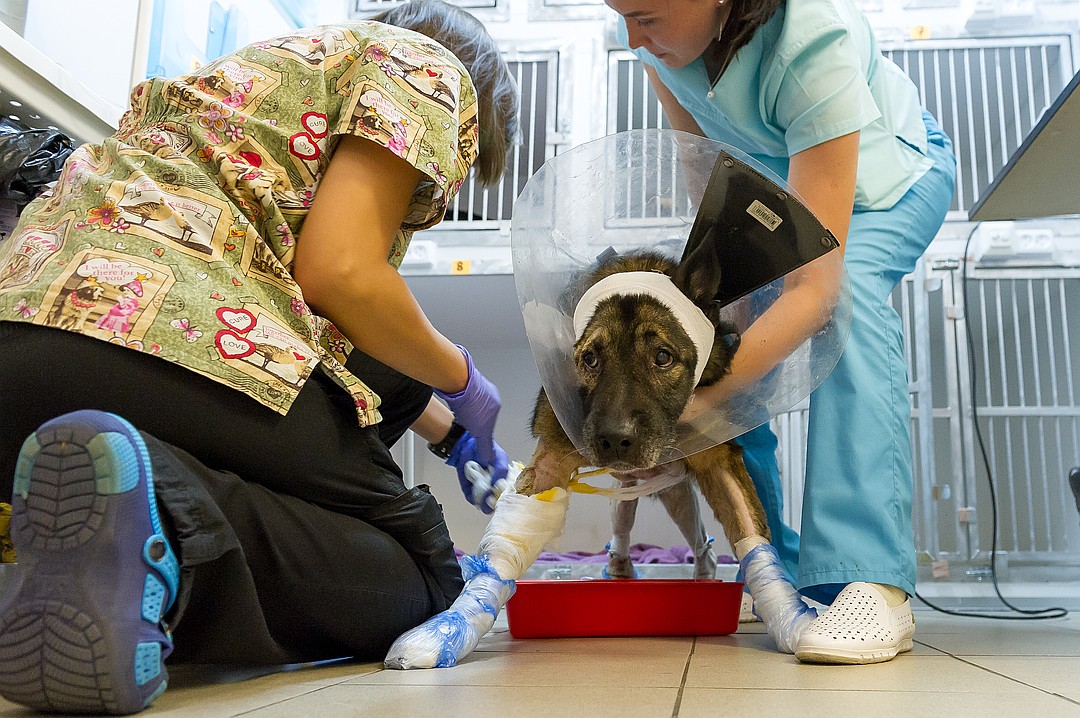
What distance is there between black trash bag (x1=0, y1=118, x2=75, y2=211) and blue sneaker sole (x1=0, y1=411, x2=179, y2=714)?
33.9 inches

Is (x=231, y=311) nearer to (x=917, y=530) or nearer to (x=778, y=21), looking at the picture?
(x=778, y=21)

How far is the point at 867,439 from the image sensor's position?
141 centimetres

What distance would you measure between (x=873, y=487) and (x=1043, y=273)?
67.4 inches

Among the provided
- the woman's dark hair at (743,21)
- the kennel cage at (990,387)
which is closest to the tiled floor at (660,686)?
the woman's dark hair at (743,21)

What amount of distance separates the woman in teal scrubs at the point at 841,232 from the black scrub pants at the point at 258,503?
590mm

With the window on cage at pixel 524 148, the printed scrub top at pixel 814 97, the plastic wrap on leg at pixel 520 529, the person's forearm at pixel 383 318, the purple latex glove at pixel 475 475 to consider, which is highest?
the window on cage at pixel 524 148

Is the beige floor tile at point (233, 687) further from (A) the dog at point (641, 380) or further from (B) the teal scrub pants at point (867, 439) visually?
(B) the teal scrub pants at point (867, 439)

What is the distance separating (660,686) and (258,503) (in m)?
0.51

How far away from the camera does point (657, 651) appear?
132cm

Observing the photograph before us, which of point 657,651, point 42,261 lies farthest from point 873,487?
point 42,261

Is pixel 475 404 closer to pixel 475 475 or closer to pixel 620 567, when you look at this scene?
pixel 475 475

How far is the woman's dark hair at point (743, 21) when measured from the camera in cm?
138

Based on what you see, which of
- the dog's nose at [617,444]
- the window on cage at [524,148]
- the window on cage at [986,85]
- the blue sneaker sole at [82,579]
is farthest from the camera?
the window on cage at [524,148]

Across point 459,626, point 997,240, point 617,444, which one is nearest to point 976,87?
point 997,240
